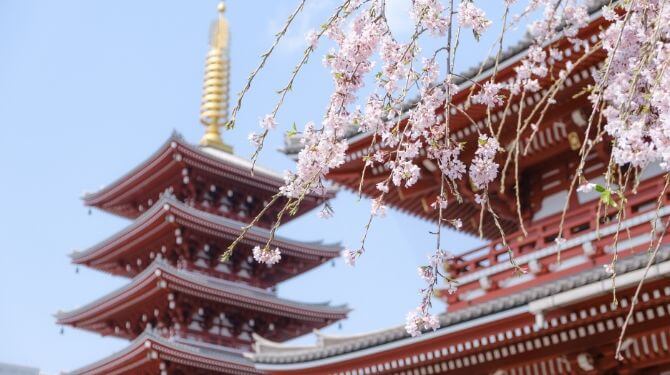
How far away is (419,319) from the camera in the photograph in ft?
13.0

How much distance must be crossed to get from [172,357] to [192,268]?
272cm

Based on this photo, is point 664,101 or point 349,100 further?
point 349,100

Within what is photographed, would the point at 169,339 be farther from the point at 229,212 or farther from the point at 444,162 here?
the point at 444,162

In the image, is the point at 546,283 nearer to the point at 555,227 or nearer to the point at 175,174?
the point at 555,227

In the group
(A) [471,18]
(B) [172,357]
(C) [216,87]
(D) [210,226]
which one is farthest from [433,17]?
(C) [216,87]

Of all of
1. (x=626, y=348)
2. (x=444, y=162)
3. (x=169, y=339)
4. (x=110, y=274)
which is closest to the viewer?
(x=444, y=162)

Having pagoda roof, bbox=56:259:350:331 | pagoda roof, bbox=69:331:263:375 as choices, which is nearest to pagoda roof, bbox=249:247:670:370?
pagoda roof, bbox=69:331:263:375

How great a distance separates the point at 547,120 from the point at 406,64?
20.9ft

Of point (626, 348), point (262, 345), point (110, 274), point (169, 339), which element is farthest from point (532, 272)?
point (110, 274)

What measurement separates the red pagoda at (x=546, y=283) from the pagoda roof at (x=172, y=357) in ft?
25.3

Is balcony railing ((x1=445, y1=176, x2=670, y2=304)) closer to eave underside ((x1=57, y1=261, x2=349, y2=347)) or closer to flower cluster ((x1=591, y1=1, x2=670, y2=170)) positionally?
flower cluster ((x1=591, y1=1, x2=670, y2=170))

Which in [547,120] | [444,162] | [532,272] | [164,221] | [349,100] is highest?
[164,221]

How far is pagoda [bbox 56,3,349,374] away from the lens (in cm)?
1959

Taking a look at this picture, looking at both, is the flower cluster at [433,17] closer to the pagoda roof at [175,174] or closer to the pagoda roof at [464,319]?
the pagoda roof at [464,319]
